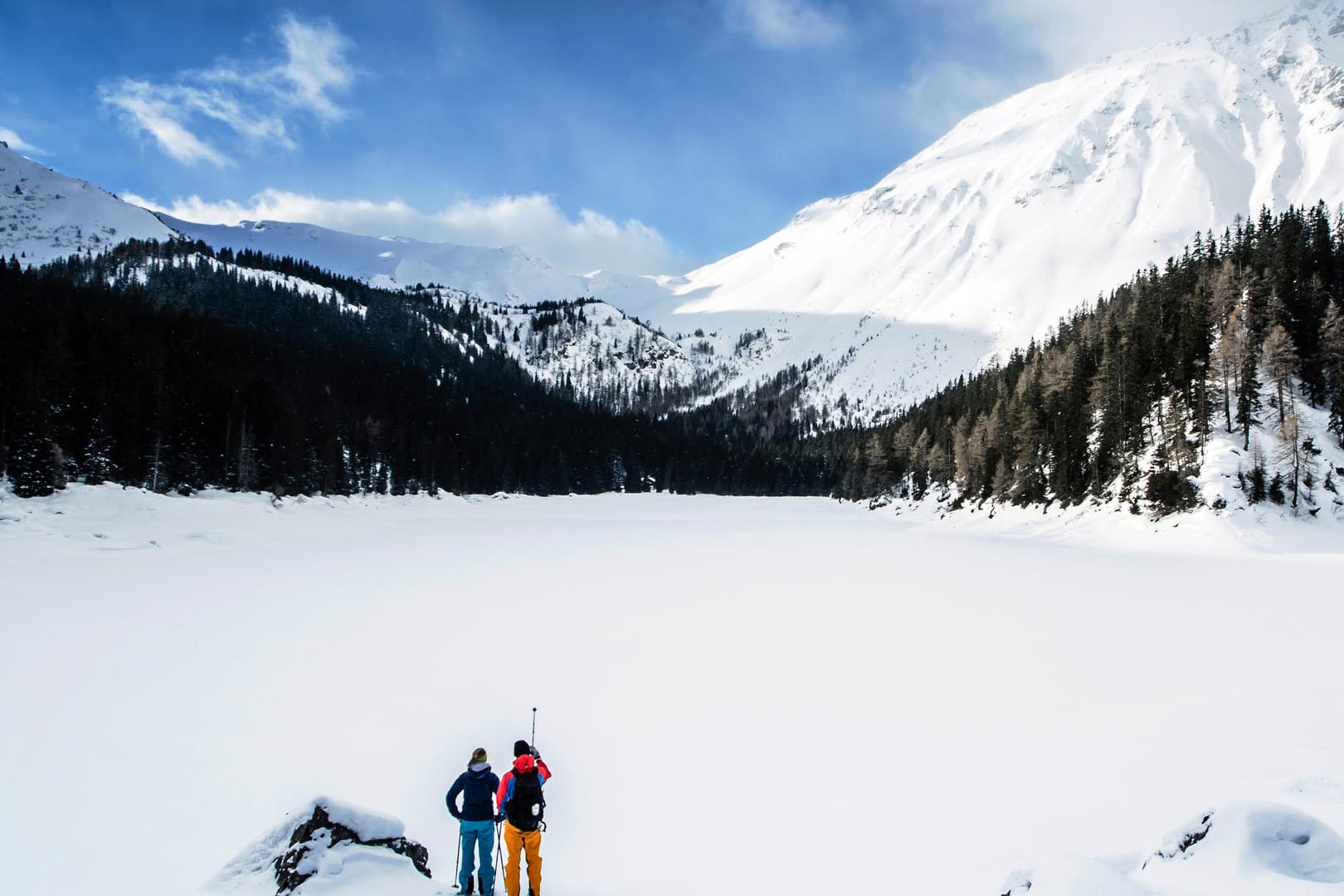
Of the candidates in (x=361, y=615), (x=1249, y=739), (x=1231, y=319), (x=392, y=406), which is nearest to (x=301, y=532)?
(x=361, y=615)

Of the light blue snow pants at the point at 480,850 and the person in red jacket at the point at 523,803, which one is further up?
the person in red jacket at the point at 523,803

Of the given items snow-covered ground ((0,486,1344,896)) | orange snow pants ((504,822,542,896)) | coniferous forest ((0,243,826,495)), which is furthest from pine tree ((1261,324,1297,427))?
coniferous forest ((0,243,826,495))

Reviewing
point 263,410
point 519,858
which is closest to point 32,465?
point 263,410

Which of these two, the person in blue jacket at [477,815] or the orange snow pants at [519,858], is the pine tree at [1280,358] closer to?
the orange snow pants at [519,858]

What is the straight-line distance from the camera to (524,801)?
742 centimetres

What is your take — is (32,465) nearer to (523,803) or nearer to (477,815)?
(477,815)

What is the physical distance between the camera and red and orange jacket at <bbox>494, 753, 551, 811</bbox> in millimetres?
7355

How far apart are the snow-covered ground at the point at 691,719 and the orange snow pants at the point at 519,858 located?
659mm

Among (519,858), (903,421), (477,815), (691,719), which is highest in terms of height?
(903,421)

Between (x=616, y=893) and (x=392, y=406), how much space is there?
109 meters

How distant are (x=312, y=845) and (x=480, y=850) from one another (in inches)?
75.0

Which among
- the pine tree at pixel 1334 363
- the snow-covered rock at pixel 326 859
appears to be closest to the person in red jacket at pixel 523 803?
the snow-covered rock at pixel 326 859

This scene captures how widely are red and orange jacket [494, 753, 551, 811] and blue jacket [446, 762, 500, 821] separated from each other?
0.48ft

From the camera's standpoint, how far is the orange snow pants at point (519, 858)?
706 centimetres
